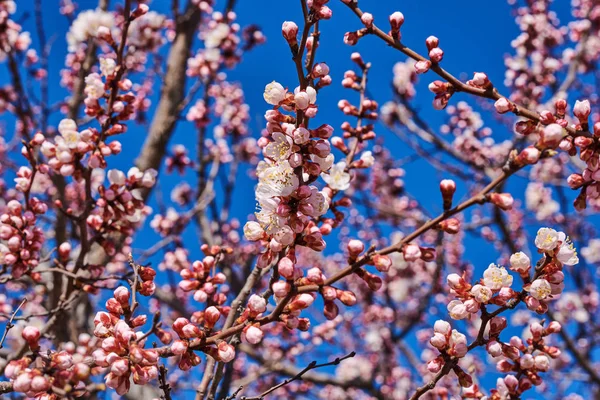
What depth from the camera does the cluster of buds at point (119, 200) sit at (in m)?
2.70

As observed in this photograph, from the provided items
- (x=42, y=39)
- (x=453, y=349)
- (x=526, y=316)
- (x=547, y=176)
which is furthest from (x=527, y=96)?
(x=526, y=316)

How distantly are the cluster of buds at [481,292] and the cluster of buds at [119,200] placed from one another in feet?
5.88

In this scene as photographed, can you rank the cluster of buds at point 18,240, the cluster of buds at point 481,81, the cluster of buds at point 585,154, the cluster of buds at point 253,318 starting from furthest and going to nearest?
the cluster of buds at point 18,240, the cluster of buds at point 481,81, the cluster of buds at point 585,154, the cluster of buds at point 253,318

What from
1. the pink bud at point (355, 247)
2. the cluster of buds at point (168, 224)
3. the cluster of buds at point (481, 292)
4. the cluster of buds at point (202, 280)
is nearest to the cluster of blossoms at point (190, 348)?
the cluster of buds at point (202, 280)

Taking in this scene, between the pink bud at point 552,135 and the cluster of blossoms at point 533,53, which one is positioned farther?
the cluster of blossoms at point 533,53

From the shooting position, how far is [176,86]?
5000 millimetres

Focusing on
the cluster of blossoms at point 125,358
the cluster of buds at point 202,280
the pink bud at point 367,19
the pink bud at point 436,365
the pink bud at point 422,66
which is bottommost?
the cluster of blossoms at point 125,358

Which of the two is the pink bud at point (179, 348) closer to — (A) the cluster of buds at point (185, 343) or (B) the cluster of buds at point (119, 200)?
(A) the cluster of buds at point (185, 343)

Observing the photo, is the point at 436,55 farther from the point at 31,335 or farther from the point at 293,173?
the point at 31,335

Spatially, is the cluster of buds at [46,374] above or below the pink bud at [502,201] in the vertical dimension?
Result: below

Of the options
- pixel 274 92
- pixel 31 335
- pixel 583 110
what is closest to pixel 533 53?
pixel 583 110

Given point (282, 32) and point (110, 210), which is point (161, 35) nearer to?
point (110, 210)

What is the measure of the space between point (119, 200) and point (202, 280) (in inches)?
34.7

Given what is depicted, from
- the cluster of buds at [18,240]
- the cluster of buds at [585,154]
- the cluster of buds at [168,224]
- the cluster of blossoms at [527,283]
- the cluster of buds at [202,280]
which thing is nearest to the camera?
the cluster of blossoms at [527,283]
